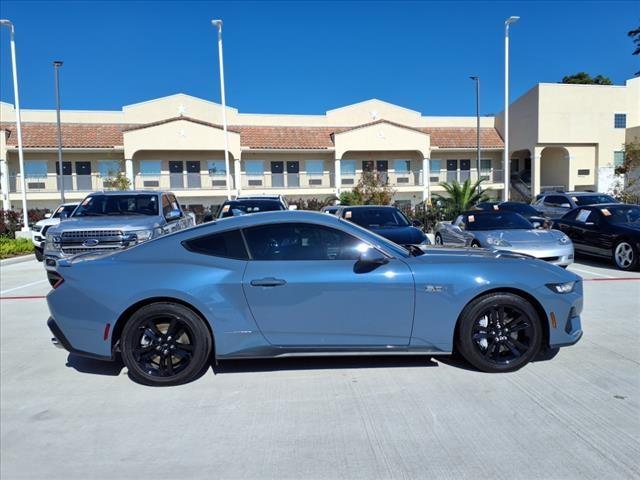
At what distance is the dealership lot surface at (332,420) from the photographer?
3090 millimetres

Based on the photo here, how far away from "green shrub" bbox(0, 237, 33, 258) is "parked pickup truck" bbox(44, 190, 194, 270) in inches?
248

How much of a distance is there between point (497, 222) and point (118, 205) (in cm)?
774

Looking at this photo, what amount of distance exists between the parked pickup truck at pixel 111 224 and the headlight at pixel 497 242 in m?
6.13

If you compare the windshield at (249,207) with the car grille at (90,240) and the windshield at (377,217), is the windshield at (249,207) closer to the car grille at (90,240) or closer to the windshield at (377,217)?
the windshield at (377,217)

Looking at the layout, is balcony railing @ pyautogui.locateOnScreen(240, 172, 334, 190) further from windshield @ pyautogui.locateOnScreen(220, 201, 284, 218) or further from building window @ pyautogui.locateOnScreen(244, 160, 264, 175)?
windshield @ pyautogui.locateOnScreen(220, 201, 284, 218)

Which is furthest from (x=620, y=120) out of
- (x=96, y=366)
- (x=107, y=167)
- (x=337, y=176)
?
(x=96, y=366)

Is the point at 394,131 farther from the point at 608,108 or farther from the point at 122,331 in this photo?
the point at 122,331

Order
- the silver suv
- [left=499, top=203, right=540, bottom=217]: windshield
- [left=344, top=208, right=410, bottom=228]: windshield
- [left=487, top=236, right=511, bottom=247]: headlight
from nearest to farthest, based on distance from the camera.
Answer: [left=487, top=236, right=511, bottom=247]: headlight < [left=344, top=208, right=410, bottom=228]: windshield < [left=499, top=203, right=540, bottom=217]: windshield < the silver suv

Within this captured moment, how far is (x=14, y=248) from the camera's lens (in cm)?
1513

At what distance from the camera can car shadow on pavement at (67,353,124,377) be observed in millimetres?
4773

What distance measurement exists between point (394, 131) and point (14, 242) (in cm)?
2499

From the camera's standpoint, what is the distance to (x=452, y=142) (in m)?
37.0

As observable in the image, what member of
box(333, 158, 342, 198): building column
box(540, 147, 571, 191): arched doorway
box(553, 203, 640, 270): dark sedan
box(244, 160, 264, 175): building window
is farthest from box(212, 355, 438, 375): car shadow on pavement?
box(540, 147, 571, 191): arched doorway

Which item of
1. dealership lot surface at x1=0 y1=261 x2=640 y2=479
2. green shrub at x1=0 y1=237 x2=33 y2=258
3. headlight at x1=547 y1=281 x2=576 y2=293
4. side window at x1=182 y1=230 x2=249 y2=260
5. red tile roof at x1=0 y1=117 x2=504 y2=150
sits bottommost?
→ dealership lot surface at x1=0 y1=261 x2=640 y2=479
